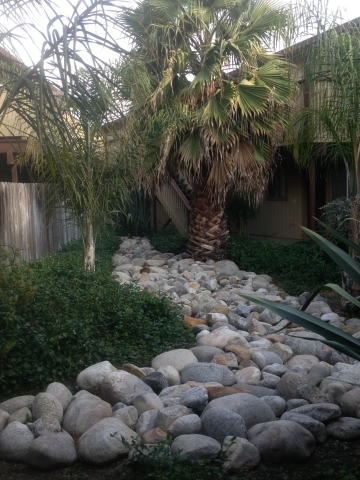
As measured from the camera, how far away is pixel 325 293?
12273 millimetres

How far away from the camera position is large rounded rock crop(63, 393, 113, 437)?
19.4 ft

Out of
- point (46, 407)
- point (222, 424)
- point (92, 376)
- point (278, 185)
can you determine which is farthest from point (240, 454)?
point (278, 185)

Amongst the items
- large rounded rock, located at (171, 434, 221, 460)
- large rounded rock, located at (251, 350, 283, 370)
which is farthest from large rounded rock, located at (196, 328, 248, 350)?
large rounded rock, located at (171, 434, 221, 460)

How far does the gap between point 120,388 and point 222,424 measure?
1281 millimetres

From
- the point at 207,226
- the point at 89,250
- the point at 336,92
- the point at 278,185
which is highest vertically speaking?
the point at 336,92

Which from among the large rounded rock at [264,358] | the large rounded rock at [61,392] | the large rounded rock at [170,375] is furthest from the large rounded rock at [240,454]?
the large rounded rock at [264,358]

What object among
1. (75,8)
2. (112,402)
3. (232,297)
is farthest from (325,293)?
(75,8)

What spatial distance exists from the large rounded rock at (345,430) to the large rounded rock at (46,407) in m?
2.34

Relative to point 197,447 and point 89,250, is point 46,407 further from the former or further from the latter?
point 89,250

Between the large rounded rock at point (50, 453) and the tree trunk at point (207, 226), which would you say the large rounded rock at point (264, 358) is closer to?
the large rounded rock at point (50, 453)

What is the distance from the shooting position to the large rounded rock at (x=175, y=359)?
768 cm

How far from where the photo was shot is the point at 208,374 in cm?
730

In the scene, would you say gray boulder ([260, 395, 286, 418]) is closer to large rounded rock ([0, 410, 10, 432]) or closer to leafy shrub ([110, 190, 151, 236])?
large rounded rock ([0, 410, 10, 432])

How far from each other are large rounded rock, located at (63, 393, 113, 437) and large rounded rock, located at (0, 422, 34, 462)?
0.42 metres
